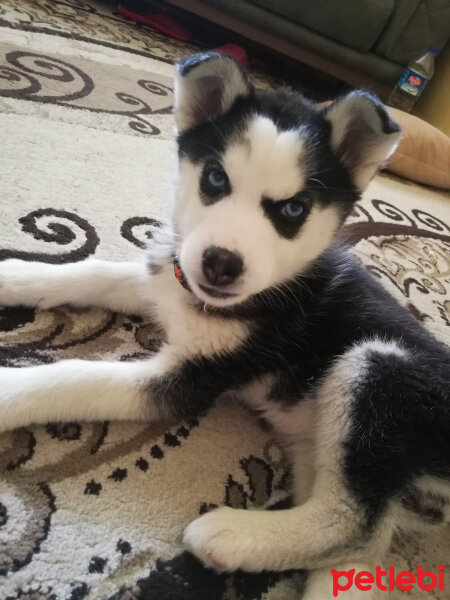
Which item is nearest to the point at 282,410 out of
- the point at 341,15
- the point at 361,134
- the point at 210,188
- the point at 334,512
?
the point at 334,512

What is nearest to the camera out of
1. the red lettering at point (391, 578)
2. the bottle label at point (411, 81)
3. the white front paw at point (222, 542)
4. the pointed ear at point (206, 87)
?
the white front paw at point (222, 542)

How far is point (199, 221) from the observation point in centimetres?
120

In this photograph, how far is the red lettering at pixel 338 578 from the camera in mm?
1047

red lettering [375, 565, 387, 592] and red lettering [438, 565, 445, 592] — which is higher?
red lettering [375, 565, 387, 592]

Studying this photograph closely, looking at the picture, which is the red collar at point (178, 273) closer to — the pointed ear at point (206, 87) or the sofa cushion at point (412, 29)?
the pointed ear at point (206, 87)

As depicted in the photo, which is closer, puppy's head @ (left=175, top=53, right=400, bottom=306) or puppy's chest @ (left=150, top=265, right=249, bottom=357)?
puppy's head @ (left=175, top=53, right=400, bottom=306)

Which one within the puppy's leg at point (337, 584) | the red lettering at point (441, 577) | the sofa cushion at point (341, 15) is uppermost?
the sofa cushion at point (341, 15)

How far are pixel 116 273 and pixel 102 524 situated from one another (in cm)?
75

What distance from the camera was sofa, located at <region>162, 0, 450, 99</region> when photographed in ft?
13.5

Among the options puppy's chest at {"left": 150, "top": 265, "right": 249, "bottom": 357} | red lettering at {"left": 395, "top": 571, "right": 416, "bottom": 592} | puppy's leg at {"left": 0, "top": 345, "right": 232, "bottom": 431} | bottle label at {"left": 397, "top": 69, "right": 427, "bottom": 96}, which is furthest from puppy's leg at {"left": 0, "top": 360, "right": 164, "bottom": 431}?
bottle label at {"left": 397, "top": 69, "right": 427, "bottom": 96}

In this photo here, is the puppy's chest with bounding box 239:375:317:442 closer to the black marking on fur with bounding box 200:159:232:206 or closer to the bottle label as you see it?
the black marking on fur with bounding box 200:159:232:206

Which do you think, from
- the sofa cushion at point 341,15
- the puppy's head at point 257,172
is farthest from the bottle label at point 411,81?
the puppy's head at point 257,172

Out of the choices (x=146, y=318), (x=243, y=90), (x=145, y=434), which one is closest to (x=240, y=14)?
(x=243, y=90)

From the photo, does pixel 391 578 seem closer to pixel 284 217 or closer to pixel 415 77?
pixel 284 217
